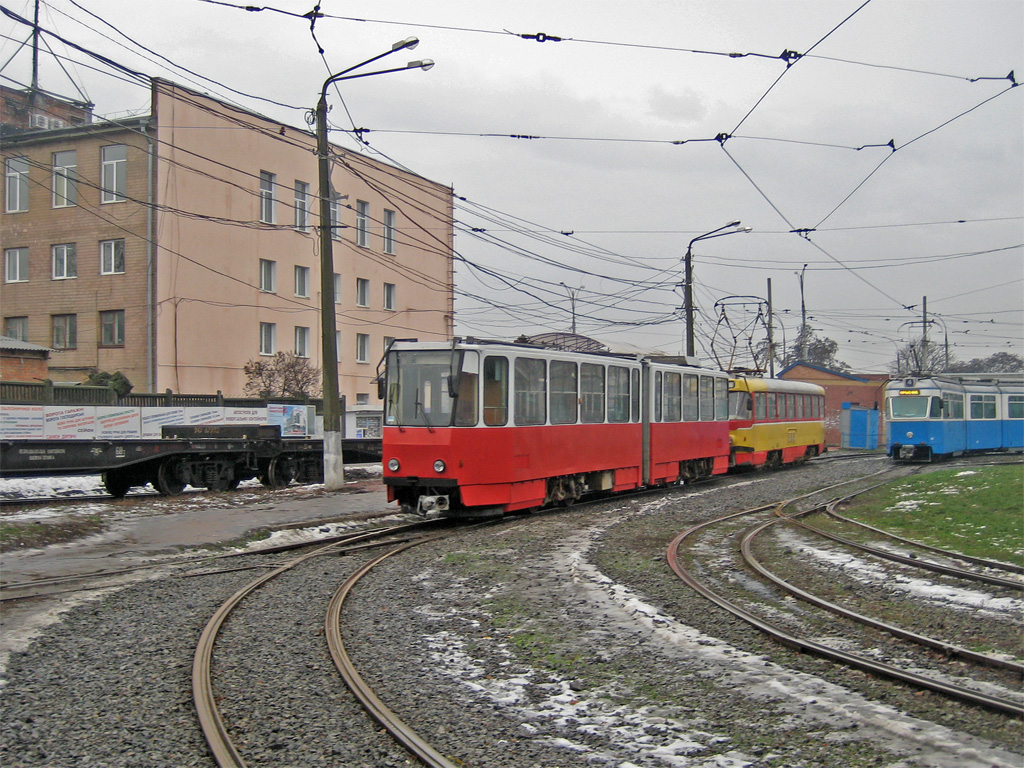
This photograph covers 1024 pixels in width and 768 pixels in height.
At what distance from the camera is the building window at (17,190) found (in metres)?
35.8

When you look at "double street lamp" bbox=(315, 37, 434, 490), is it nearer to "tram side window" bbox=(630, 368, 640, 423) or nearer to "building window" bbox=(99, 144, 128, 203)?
"tram side window" bbox=(630, 368, 640, 423)

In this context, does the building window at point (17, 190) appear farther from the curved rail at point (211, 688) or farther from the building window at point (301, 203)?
the curved rail at point (211, 688)

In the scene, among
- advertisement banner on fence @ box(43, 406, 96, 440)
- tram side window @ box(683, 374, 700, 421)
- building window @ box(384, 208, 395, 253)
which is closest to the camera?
advertisement banner on fence @ box(43, 406, 96, 440)

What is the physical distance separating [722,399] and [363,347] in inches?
903

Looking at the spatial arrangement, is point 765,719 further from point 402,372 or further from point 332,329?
point 332,329

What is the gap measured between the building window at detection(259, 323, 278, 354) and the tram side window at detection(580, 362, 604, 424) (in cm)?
2326

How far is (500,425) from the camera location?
531 inches

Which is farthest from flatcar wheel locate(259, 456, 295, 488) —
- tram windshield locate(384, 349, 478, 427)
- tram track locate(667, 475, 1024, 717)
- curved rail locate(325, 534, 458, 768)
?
curved rail locate(325, 534, 458, 768)

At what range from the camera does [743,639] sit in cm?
691

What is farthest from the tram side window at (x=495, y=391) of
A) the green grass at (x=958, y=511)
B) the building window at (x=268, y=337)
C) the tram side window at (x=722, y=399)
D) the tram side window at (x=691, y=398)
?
the building window at (x=268, y=337)

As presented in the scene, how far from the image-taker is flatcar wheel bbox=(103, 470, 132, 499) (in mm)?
17578

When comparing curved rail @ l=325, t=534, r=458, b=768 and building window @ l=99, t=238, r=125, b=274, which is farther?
building window @ l=99, t=238, r=125, b=274

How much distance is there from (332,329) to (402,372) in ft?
15.2

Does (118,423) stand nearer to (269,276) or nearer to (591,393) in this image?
(591,393)
